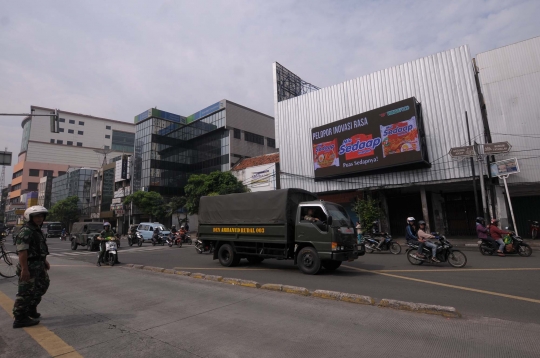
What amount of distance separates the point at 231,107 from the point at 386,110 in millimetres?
33573

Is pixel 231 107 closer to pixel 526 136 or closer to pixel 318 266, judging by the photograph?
pixel 526 136

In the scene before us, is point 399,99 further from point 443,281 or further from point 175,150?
point 175,150

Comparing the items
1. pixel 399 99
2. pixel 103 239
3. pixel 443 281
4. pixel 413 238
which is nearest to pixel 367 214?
pixel 399 99

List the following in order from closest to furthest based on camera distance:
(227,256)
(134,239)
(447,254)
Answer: (447,254), (227,256), (134,239)

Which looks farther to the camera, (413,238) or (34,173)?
(34,173)

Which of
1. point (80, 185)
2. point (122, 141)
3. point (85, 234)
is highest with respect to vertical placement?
point (122, 141)

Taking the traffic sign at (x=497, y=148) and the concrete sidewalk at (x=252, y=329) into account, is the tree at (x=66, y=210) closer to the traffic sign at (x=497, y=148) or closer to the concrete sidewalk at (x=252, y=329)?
the concrete sidewalk at (x=252, y=329)

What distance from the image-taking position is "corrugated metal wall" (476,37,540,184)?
1762 cm

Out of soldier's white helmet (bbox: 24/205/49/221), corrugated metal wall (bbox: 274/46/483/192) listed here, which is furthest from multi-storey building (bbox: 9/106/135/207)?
soldier's white helmet (bbox: 24/205/49/221)

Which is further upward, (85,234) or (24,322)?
(85,234)

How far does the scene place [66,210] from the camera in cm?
5641

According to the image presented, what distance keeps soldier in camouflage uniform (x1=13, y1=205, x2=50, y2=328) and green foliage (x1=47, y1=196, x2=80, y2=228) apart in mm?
61272

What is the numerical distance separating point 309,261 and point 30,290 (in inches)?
253

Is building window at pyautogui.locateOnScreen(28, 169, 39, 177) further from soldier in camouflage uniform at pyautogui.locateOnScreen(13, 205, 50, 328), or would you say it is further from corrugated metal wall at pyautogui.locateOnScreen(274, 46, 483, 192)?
soldier in camouflage uniform at pyautogui.locateOnScreen(13, 205, 50, 328)
